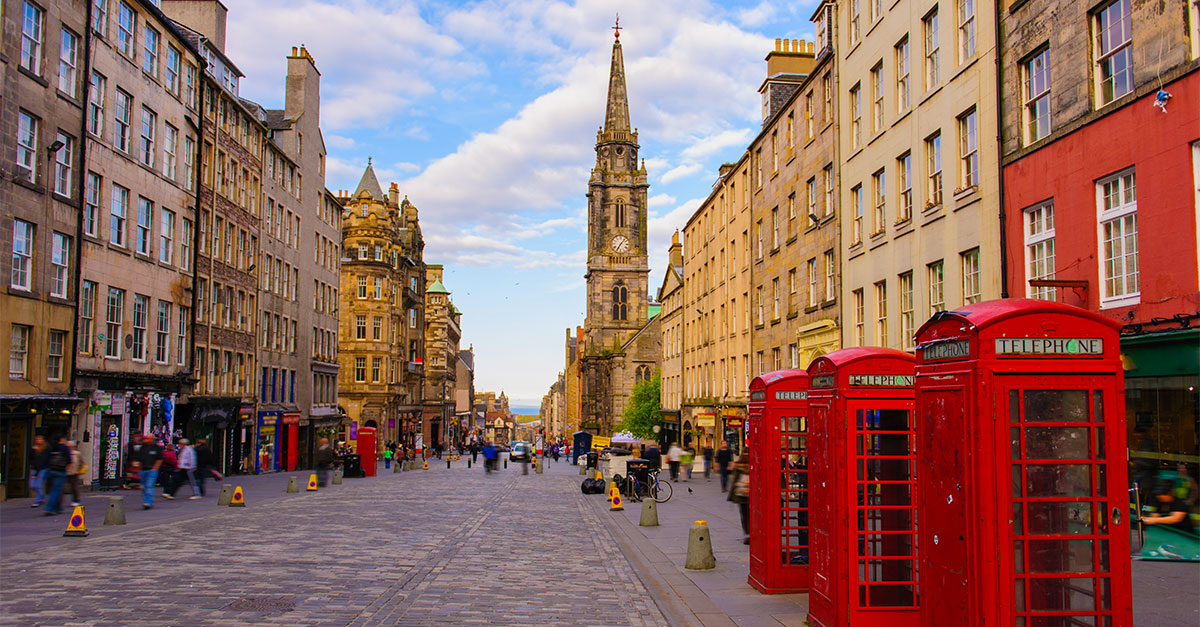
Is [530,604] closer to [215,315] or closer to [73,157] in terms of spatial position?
[73,157]

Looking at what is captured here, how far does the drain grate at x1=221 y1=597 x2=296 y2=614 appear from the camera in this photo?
31.0ft

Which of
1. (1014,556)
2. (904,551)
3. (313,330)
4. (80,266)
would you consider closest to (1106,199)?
(904,551)

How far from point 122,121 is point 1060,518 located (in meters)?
31.3

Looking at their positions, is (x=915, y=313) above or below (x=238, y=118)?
below

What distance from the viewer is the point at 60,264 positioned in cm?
2628

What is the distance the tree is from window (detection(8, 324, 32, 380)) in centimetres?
5536

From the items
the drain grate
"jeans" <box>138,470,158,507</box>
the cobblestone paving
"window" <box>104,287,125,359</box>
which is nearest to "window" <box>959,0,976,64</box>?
the cobblestone paving

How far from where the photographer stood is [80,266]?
27.2 m

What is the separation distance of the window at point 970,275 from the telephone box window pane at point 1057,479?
47.8ft

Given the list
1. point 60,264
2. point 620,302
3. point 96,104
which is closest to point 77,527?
point 60,264

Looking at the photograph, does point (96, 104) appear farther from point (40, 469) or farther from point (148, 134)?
point (40, 469)

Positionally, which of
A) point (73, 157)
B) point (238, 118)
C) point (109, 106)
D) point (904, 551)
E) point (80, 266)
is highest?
point (238, 118)

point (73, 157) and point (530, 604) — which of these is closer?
point (530, 604)

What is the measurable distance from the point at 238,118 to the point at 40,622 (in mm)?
36464
